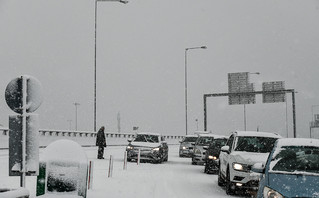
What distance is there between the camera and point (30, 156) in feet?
26.1

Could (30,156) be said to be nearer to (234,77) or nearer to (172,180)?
(172,180)

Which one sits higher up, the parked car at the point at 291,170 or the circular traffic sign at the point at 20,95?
the circular traffic sign at the point at 20,95

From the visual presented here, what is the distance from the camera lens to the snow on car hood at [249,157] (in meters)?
13.5

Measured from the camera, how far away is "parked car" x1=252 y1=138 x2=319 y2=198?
301 inches

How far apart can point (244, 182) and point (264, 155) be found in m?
1.08

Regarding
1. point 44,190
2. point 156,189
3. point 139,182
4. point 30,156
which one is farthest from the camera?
point 139,182

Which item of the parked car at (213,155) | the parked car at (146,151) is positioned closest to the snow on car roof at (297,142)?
the parked car at (213,155)

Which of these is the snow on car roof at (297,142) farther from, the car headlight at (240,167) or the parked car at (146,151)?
the parked car at (146,151)

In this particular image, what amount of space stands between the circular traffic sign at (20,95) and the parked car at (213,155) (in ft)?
42.3

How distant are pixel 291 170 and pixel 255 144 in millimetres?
6249

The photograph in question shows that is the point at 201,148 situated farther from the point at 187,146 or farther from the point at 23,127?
the point at 23,127

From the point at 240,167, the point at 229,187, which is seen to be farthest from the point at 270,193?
the point at 229,187

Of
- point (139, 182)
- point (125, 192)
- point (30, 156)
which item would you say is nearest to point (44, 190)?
point (30, 156)

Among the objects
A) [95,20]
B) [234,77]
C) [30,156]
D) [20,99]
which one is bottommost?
[30,156]
